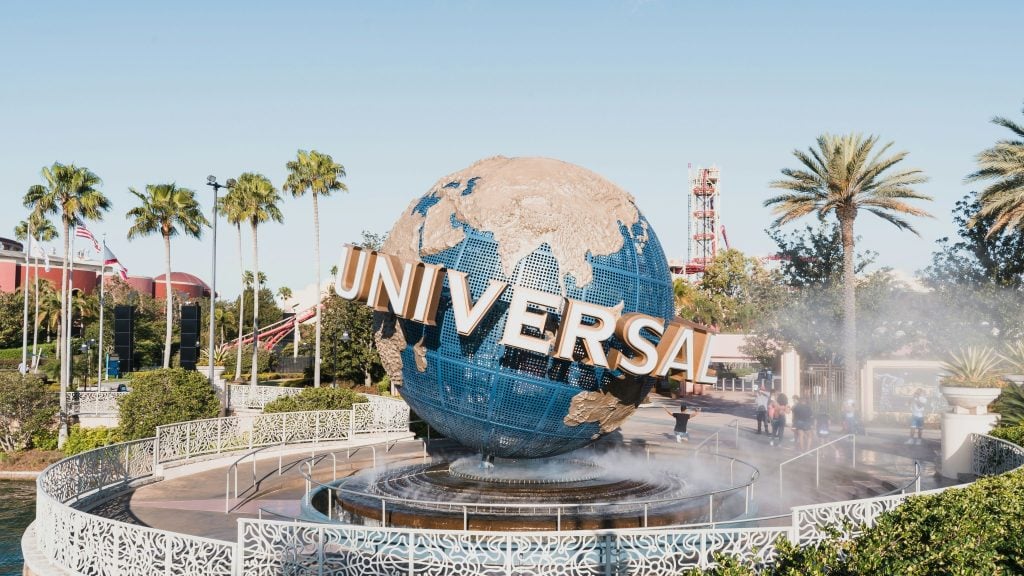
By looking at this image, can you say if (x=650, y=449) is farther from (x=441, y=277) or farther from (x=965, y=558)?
(x=965, y=558)

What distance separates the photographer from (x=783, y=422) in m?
24.8

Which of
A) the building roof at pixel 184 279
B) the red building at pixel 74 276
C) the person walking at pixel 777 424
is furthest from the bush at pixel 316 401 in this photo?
the building roof at pixel 184 279

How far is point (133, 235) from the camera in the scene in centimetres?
4288

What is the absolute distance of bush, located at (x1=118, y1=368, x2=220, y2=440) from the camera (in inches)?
1047

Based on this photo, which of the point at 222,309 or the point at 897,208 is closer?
the point at 897,208

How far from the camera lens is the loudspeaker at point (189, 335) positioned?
102 feet

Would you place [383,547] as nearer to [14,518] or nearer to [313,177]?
[14,518]

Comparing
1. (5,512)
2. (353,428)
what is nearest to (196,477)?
(353,428)

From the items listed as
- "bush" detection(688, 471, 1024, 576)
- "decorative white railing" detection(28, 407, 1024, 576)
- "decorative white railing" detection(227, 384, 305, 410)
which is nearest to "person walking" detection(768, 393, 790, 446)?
"decorative white railing" detection(28, 407, 1024, 576)

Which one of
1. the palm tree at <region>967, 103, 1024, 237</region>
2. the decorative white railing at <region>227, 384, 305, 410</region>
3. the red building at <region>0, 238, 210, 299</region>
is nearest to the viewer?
the palm tree at <region>967, 103, 1024, 237</region>

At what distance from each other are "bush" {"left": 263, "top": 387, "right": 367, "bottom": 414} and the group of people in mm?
13672

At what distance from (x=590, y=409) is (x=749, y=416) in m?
24.0

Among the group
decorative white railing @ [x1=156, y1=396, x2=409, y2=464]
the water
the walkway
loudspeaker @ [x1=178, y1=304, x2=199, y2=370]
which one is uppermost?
loudspeaker @ [x1=178, y1=304, x2=199, y2=370]

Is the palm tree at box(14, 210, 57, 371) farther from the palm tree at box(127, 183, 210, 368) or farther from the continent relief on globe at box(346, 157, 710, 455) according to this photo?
the continent relief on globe at box(346, 157, 710, 455)
